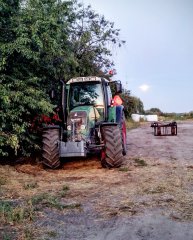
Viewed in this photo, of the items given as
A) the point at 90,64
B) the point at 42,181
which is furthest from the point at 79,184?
the point at 90,64

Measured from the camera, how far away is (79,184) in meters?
7.32

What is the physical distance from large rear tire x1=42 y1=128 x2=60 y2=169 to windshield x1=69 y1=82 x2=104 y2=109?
1601 mm

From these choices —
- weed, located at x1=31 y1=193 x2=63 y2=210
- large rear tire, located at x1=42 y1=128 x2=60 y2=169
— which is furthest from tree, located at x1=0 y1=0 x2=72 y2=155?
weed, located at x1=31 y1=193 x2=63 y2=210

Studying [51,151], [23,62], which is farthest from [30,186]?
[23,62]

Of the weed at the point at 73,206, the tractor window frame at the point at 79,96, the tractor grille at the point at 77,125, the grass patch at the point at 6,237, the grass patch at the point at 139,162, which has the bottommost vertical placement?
the grass patch at the point at 6,237

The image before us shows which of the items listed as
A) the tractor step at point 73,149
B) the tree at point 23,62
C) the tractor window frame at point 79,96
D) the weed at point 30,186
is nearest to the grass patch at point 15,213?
the weed at point 30,186

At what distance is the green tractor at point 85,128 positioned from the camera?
887 centimetres

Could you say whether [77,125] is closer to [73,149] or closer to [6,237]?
[73,149]

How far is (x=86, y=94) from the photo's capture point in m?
10.4

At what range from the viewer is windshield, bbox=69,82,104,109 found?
33.8 ft

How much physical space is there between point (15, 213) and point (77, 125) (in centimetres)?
448

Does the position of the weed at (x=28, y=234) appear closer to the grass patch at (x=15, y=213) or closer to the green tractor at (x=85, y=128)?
the grass patch at (x=15, y=213)

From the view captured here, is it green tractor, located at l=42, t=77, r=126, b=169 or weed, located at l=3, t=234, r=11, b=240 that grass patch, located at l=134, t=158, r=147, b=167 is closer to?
green tractor, located at l=42, t=77, r=126, b=169

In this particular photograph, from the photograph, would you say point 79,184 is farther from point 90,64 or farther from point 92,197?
point 90,64
